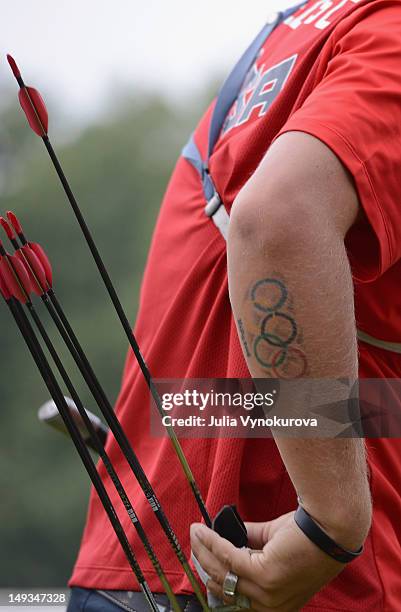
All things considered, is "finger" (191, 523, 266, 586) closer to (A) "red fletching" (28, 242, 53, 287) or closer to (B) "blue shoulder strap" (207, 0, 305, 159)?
(A) "red fletching" (28, 242, 53, 287)

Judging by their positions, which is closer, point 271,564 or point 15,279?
point 271,564

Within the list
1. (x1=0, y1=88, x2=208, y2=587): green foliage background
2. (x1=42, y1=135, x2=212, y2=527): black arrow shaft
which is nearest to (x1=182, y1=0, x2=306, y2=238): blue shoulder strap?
(x1=42, y1=135, x2=212, y2=527): black arrow shaft

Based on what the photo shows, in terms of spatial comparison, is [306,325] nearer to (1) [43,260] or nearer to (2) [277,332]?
(2) [277,332]

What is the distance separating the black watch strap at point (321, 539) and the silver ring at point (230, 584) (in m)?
0.13

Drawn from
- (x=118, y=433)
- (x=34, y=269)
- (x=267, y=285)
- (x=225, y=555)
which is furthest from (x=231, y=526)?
(x=34, y=269)

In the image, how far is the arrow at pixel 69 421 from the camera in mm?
1493

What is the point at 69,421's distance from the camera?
157 cm

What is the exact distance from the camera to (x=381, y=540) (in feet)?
4.77

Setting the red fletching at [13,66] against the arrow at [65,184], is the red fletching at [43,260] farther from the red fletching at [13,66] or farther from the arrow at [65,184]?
the red fletching at [13,66]

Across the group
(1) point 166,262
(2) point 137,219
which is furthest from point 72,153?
(1) point 166,262

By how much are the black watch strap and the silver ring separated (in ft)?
0.43

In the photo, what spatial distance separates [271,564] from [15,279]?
576 mm

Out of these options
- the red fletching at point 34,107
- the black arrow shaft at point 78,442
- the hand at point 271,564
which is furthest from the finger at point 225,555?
the red fletching at point 34,107

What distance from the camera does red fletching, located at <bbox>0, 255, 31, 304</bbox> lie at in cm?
154
